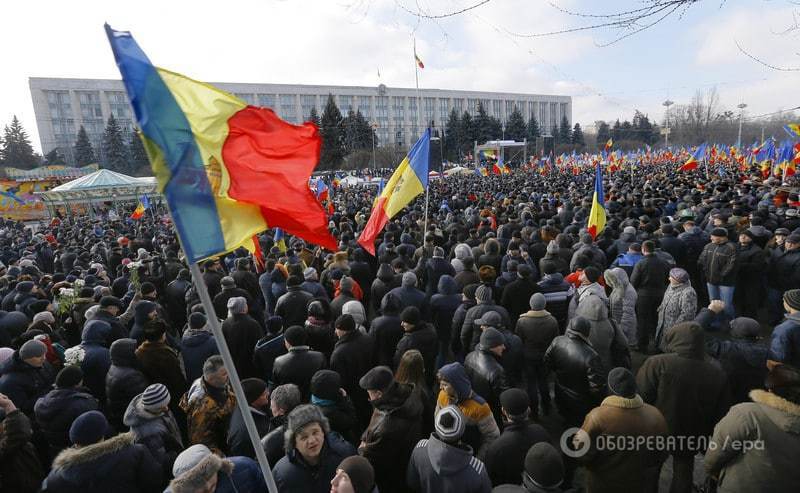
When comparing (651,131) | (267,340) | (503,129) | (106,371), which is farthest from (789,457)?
(651,131)

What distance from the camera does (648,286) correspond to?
6.09 metres

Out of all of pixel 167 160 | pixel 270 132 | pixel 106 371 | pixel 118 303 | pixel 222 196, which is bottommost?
pixel 106 371

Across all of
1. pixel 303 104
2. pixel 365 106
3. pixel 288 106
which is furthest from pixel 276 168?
pixel 365 106

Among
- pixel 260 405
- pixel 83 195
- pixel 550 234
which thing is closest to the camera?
pixel 260 405

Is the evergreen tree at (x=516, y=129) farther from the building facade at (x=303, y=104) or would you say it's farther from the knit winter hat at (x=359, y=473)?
the knit winter hat at (x=359, y=473)

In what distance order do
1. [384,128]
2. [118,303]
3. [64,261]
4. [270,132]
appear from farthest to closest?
[384,128] < [64,261] < [118,303] < [270,132]

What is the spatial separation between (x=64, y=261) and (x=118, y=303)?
22.3 feet

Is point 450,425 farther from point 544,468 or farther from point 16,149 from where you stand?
point 16,149

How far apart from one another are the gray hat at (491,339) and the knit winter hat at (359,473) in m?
1.80

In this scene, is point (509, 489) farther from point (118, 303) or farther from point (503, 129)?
point (503, 129)

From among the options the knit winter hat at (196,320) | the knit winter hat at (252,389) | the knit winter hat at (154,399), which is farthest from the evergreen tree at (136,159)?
the knit winter hat at (252,389)

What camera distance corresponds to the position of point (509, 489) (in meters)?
2.39

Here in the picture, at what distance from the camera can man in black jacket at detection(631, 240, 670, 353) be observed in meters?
6.00

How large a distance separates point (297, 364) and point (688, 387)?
315 cm
